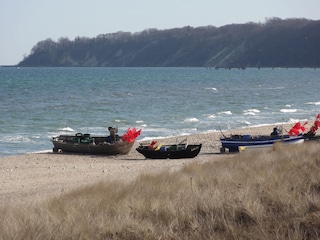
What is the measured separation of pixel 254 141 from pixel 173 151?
11.6ft

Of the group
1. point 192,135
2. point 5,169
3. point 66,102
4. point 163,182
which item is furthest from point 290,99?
point 163,182

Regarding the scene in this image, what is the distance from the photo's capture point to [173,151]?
2512 centimetres

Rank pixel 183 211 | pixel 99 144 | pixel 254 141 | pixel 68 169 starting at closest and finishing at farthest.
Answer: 1. pixel 183 211
2. pixel 68 169
3. pixel 254 141
4. pixel 99 144

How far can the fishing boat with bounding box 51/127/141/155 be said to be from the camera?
27.2 m

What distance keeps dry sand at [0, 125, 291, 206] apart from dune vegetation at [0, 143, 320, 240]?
4244mm

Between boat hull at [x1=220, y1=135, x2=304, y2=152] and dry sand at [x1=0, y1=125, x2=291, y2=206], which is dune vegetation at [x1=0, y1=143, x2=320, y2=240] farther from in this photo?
boat hull at [x1=220, y1=135, x2=304, y2=152]

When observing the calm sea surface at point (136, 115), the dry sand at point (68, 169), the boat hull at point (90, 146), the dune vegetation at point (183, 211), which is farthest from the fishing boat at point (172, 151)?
the dune vegetation at point (183, 211)

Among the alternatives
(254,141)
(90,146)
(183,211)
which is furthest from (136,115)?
(183,211)

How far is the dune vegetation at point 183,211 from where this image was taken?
838 centimetres

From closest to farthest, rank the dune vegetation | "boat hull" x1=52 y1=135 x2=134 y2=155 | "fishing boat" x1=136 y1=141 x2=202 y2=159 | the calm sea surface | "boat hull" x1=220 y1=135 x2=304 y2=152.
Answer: the dune vegetation
"fishing boat" x1=136 y1=141 x2=202 y2=159
"boat hull" x1=220 y1=135 x2=304 y2=152
"boat hull" x1=52 y1=135 x2=134 y2=155
the calm sea surface

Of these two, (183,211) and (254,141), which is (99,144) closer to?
(254,141)

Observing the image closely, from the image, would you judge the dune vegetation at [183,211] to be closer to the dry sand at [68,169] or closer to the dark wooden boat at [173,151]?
the dry sand at [68,169]

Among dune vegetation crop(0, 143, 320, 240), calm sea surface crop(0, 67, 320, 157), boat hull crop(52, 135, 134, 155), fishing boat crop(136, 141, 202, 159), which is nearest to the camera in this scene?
dune vegetation crop(0, 143, 320, 240)

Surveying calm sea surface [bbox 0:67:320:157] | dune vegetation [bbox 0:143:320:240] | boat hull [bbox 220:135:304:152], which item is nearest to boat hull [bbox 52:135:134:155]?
calm sea surface [bbox 0:67:320:157]
